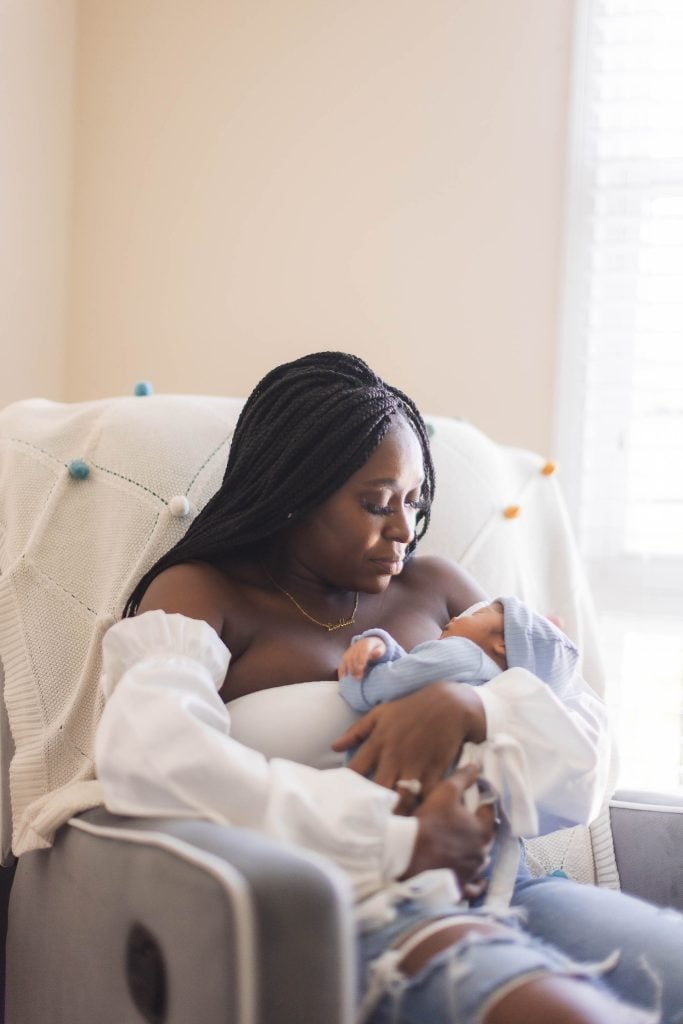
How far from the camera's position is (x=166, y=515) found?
1.43m

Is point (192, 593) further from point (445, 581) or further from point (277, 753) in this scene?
point (445, 581)

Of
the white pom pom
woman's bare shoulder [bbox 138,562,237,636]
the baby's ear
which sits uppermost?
the white pom pom

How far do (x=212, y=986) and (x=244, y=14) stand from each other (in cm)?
218

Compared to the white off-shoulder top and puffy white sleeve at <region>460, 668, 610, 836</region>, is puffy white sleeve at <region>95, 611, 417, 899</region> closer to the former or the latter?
the white off-shoulder top

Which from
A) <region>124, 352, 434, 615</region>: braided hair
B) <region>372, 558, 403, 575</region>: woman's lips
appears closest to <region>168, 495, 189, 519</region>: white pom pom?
<region>124, 352, 434, 615</region>: braided hair

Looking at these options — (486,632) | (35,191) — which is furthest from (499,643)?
(35,191)

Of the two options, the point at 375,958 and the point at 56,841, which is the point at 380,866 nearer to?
the point at 375,958

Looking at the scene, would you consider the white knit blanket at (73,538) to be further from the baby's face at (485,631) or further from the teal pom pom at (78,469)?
the baby's face at (485,631)

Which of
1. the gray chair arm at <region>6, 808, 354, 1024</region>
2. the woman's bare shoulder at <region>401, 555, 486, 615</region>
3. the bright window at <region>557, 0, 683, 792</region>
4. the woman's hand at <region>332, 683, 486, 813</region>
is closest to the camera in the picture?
the gray chair arm at <region>6, 808, 354, 1024</region>

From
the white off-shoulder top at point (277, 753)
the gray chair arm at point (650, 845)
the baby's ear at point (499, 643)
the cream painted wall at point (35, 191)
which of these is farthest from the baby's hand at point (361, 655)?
the cream painted wall at point (35, 191)

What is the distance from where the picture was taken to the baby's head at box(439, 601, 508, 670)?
47.8 inches

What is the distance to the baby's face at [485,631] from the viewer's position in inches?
47.8

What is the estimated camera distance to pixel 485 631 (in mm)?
1218

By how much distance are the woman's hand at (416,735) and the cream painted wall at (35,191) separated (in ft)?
4.46
